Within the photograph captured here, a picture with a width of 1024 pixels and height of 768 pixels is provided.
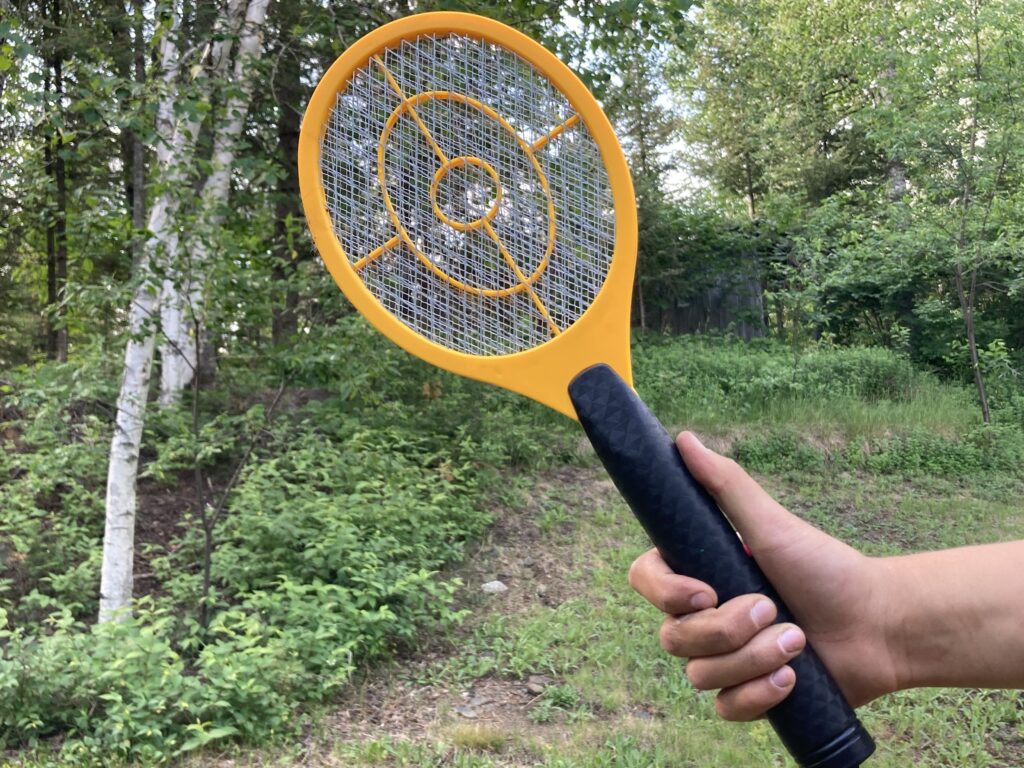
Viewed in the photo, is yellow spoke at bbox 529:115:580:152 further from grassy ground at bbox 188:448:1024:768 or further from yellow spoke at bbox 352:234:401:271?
grassy ground at bbox 188:448:1024:768

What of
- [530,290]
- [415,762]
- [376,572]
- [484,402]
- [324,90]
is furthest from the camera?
[484,402]

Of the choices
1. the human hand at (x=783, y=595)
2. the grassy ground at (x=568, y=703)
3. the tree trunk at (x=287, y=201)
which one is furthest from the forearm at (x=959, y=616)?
the tree trunk at (x=287, y=201)

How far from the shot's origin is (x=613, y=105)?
685 centimetres

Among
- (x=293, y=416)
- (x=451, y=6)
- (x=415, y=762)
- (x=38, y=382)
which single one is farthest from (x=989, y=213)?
(x=38, y=382)

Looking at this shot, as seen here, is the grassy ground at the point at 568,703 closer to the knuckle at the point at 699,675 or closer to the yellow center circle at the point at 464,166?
the knuckle at the point at 699,675

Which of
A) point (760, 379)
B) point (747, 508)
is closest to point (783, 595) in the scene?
point (747, 508)

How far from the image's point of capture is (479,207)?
167 centimetres

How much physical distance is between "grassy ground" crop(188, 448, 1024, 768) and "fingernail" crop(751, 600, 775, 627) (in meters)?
1.68

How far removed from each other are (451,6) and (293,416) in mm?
3031

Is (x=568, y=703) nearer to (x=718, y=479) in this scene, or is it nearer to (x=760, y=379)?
(x=718, y=479)

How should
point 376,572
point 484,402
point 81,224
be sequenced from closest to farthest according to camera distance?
point 81,224, point 376,572, point 484,402

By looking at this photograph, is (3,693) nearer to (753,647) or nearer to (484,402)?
(753,647)

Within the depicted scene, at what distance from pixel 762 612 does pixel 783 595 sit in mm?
187

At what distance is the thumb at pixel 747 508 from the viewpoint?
128 centimetres
